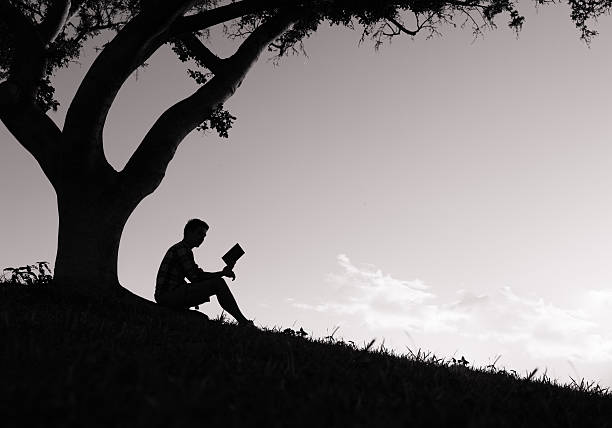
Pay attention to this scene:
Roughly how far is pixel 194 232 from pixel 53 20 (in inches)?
232

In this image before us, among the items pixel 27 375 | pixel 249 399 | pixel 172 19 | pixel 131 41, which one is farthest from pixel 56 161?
pixel 249 399

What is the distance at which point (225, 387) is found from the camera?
126 inches

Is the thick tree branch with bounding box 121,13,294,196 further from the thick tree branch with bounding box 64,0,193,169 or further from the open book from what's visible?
the open book

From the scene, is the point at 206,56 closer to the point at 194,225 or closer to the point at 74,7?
the point at 194,225

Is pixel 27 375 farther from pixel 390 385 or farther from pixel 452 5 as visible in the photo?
pixel 452 5

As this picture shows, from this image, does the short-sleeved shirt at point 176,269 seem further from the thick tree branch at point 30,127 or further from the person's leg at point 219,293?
the thick tree branch at point 30,127

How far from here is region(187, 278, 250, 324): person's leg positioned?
336 inches

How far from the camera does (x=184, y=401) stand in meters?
2.70

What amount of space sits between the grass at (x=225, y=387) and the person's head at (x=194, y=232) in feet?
8.96

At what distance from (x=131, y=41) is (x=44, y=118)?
2.13 m

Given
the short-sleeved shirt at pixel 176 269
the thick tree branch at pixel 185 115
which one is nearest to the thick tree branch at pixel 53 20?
the thick tree branch at pixel 185 115

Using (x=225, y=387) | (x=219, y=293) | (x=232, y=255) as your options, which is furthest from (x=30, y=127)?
(x=225, y=387)

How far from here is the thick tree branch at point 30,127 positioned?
9.53 m

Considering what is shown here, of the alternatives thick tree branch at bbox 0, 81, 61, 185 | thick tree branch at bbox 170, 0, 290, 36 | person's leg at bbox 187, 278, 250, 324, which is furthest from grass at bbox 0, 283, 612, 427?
thick tree branch at bbox 170, 0, 290, 36
